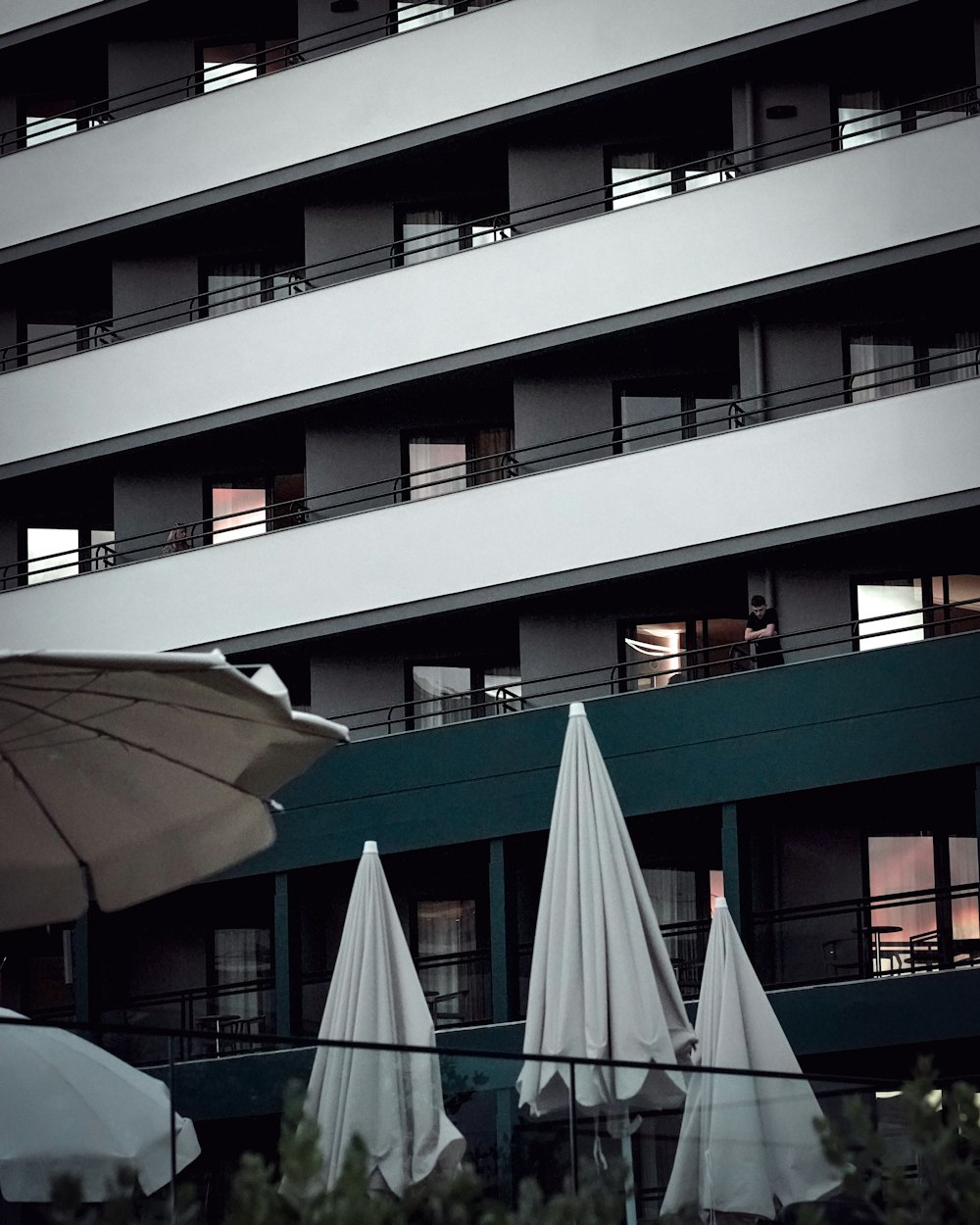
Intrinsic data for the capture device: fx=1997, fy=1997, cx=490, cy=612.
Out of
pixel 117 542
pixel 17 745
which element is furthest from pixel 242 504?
pixel 17 745

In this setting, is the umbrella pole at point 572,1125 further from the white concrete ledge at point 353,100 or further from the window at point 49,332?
the window at point 49,332

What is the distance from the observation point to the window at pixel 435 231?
26969mm

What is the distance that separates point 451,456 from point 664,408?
304cm

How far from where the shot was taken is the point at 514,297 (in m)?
24.7

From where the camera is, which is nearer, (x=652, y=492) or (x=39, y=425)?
(x=652, y=492)

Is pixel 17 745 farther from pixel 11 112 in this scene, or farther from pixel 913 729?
pixel 11 112

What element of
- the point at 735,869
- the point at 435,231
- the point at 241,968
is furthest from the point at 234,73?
the point at 735,869

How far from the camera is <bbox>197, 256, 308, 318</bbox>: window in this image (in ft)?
92.4

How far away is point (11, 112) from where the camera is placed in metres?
30.5

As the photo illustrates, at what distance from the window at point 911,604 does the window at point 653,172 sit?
573 centimetres

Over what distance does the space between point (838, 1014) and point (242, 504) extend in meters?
12.2

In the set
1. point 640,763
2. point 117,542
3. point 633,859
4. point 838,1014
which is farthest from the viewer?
point 117,542

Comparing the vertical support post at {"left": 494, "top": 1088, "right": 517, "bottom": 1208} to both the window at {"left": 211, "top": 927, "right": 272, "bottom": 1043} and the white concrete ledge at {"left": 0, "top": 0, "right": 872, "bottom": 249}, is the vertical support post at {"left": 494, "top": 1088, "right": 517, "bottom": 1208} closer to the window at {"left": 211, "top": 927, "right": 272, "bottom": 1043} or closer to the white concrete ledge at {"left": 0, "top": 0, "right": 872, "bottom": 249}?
the window at {"left": 211, "top": 927, "right": 272, "bottom": 1043}

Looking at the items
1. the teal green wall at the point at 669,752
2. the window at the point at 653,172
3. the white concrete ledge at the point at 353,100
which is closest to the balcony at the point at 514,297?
the white concrete ledge at the point at 353,100
